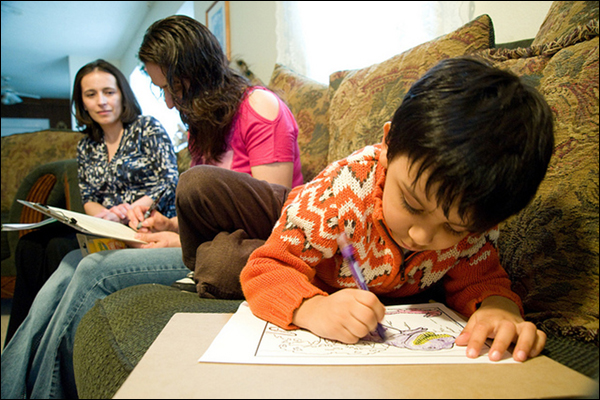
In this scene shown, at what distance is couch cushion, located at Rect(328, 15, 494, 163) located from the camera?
3.04ft

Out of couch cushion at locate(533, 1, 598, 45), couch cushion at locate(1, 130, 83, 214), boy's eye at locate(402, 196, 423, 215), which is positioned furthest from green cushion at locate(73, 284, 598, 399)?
couch cushion at locate(1, 130, 83, 214)

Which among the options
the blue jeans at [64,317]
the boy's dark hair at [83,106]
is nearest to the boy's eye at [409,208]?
the blue jeans at [64,317]

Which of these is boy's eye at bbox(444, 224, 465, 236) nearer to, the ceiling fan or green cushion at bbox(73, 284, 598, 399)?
green cushion at bbox(73, 284, 598, 399)

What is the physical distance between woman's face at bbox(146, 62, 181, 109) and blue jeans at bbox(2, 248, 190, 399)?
0.40m

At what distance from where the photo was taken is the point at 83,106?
158cm

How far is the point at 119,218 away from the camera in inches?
52.3

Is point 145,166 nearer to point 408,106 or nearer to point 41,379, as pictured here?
point 41,379

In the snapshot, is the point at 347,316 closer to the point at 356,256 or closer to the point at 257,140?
the point at 356,256

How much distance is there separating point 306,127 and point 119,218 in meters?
0.68

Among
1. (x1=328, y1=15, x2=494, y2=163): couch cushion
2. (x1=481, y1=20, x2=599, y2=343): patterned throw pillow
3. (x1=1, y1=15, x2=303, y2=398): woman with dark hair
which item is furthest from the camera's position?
(x1=328, y1=15, x2=494, y2=163): couch cushion

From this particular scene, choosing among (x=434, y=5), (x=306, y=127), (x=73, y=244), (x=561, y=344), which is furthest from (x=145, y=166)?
(x=561, y=344)

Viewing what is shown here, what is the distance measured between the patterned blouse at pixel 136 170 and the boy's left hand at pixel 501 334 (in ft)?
3.69

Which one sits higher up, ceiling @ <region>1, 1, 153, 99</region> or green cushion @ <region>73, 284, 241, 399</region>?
ceiling @ <region>1, 1, 153, 99</region>

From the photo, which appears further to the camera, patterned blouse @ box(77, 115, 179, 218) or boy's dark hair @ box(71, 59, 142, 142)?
boy's dark hair @ box(71, 59, 142, 142)
